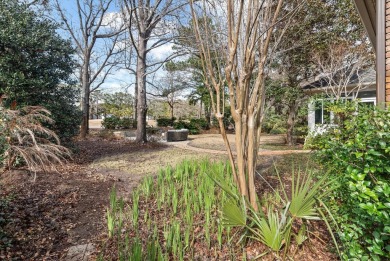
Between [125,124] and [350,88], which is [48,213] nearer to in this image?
[350,88]

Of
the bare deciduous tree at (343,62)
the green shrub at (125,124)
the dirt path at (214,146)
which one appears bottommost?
the dirt path at (214,146)

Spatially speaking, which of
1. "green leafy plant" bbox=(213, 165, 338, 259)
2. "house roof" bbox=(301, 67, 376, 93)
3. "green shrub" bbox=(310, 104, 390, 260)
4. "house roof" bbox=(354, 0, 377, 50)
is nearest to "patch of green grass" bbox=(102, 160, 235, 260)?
"green leafy plant" bbox=(213, 165, 338, 259)

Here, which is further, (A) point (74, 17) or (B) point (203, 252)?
(A) point (74, 17)

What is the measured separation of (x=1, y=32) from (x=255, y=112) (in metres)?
6.10

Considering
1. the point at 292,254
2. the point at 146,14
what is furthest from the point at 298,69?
the point at 292,254

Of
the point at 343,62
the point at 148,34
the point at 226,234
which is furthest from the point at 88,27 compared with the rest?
the point at 226,234

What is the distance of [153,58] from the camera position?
15828 mm

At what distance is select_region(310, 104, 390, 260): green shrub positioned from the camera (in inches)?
61.5

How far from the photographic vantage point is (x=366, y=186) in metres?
1.61

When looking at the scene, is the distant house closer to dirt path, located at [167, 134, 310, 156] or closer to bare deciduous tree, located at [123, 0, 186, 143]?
dirt path, located at [167, 134, 310, 156]

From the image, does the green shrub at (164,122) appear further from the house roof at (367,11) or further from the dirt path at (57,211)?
the house roof at (367,11)

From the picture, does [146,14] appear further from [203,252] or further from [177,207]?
[203,252]

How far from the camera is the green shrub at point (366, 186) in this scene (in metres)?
1.56

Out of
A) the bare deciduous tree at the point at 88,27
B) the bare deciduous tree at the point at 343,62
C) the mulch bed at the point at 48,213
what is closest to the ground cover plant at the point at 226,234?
the mulch bed at the point at 48,213
